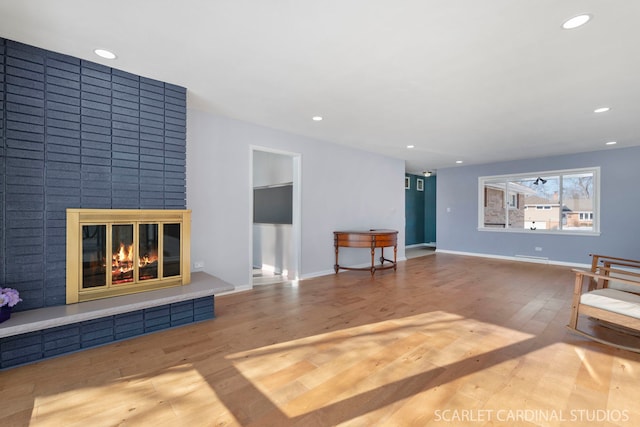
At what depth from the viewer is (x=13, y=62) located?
88.6 inches

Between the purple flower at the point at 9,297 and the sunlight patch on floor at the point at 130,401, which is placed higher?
the purple flower at the point at 9,297

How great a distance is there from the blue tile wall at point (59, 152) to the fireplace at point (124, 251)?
0.32 feet

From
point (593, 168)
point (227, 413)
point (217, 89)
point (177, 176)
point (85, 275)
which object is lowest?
point (227, 413)

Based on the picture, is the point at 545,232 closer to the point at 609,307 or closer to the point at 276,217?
the point at 609,307

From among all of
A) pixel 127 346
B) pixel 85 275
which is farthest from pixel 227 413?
pixel 85 275

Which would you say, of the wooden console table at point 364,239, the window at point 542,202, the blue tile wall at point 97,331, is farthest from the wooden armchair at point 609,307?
the window at point 542,202

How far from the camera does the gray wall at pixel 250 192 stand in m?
3.75

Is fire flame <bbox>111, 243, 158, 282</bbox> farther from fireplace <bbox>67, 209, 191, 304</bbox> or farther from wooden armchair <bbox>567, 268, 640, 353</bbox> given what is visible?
wooden armchair <bbox>567, 268, 640, 353</bbox>

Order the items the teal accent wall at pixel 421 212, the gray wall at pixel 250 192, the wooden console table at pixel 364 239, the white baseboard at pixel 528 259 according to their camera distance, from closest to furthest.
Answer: the gray wall at pixel 250 192 < the wooden console table at pixel 364 239 < the white baseboard at pixel 528 259 < the teal accent wall at pixel 421 212

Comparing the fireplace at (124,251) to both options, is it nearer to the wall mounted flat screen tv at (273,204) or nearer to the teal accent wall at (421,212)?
the wall mounted flat screen tv at (273,204)

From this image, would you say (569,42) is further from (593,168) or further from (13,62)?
(593,168)

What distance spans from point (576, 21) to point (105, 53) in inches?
141

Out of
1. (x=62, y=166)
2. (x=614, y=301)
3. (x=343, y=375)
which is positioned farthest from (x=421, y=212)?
(x=62, y=166)

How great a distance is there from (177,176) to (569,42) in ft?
12.0
